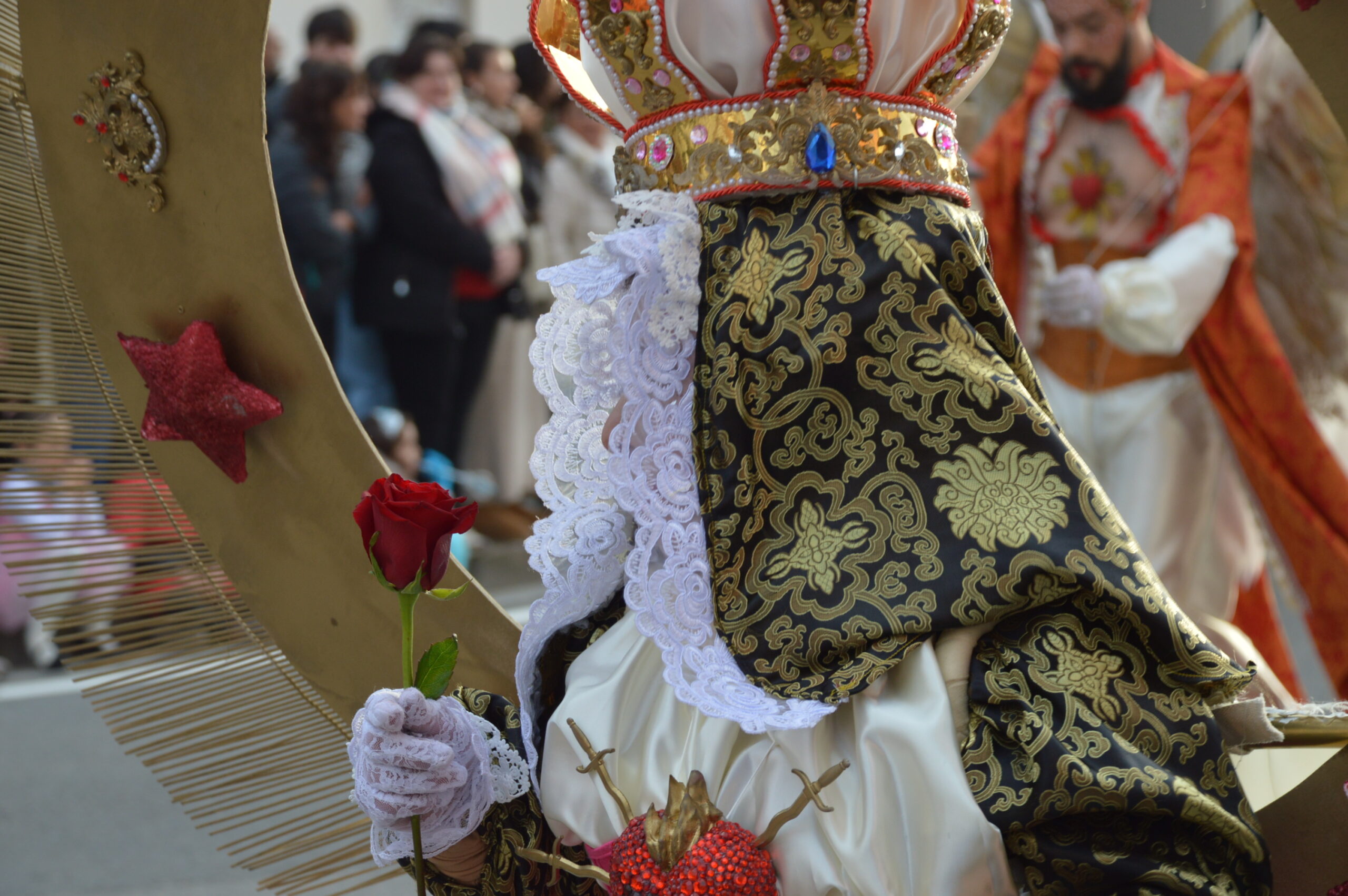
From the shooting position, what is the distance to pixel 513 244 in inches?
179

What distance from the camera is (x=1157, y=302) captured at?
2779 millimetres

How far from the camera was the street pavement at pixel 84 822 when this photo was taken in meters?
2.50

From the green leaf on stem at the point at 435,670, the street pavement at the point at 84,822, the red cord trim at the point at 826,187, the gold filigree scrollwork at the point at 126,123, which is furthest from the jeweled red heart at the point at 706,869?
the street pavement at the point at 84,822

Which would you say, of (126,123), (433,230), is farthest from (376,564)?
(433,230)

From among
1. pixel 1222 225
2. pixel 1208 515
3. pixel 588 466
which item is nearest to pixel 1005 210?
pixel 1222 225

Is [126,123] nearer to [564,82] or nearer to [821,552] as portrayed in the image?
[564,82]

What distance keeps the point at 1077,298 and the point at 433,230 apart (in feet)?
7.11

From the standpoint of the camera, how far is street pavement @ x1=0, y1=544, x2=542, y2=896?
8.19 ft

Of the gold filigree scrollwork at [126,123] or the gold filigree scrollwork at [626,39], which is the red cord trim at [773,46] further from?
the gold filigree scrollwork at [126,123]

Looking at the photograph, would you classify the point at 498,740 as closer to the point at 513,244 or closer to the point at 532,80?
the point at 513,244

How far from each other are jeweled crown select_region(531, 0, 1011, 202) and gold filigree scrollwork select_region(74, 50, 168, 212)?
496 millimetres

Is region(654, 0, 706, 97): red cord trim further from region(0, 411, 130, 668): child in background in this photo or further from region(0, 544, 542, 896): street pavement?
region(0, 544, 542, 896): street pavement

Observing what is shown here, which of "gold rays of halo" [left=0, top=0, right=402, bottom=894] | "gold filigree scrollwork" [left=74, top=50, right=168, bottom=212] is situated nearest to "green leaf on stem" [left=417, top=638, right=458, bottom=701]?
"gold rays of halo" [left=0, top=0, right=402, bottom=894]

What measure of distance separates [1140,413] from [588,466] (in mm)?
1971
